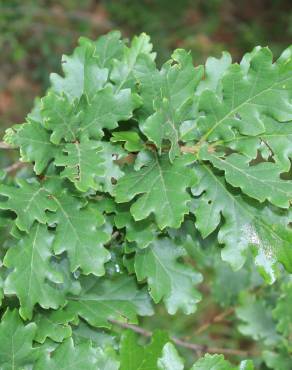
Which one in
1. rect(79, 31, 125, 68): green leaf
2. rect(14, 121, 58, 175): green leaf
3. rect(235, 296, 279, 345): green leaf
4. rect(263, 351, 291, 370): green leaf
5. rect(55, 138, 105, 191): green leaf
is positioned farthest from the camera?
rect(235, 296, 279, 345): green leaf

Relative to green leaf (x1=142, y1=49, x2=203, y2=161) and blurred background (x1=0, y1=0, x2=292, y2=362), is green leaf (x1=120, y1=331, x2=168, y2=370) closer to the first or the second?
green leaf (x1=142, y1=49, x2=203, y2=161)

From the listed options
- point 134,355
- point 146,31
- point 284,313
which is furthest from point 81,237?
point 146,31

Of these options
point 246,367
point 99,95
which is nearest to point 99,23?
point 99,95

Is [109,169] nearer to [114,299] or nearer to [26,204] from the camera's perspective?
[26,204]

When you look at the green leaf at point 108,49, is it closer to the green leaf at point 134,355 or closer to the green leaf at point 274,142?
the green leaf at point 274,142

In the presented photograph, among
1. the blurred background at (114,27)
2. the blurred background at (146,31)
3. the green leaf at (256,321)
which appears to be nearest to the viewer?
the green leaf at (256,321)

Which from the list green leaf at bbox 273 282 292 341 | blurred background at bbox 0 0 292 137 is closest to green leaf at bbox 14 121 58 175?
green leaf at bbox 273 282 292 341

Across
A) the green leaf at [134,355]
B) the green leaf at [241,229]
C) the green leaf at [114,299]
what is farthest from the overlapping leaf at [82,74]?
the green leaf at [134,355]
